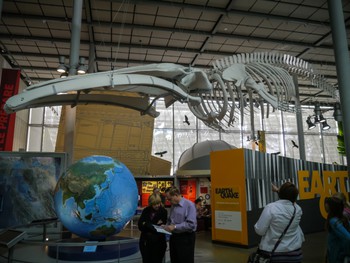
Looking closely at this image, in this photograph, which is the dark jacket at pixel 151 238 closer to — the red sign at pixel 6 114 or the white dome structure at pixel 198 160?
the white dome structure at pixel 198 160

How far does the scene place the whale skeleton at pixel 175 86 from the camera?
184 inches

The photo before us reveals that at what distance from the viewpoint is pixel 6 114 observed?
1306cm

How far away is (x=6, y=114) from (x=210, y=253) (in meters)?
10.3

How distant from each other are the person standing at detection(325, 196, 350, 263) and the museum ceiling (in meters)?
10.1

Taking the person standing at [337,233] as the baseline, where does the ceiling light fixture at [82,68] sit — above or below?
above

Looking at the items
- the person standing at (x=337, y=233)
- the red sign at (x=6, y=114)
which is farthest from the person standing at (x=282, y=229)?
the red sign at (x=6, y=114)

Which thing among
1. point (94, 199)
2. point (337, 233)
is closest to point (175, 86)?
point (94, 199)

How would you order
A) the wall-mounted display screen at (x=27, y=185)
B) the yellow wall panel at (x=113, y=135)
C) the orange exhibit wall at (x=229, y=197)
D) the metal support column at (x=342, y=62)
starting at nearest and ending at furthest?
the wall-mounted display screen at (x=27, y=185), the orange exhibit wall at (x=229, y=197), the metal support column at (x=342, y=62), the yellow wall panel at (x=113, y=135)

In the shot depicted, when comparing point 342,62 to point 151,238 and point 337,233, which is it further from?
point 151,238

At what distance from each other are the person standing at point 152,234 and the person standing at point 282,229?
1.59 metres

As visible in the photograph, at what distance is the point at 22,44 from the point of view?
14.8 m

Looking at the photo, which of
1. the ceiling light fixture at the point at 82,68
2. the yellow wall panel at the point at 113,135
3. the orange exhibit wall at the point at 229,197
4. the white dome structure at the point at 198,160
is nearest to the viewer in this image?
the orange exhibit wall at the point at 229,197

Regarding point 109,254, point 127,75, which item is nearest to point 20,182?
point 109,254

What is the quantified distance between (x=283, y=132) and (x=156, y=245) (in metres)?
22.2
